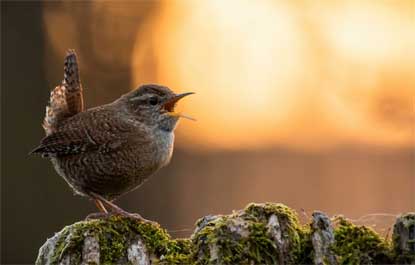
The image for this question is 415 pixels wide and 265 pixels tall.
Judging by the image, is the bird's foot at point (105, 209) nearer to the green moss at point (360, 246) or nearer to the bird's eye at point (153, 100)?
the bird's eye at point (153, 100)

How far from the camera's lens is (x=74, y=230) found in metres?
3.62

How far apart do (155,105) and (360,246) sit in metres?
2.25

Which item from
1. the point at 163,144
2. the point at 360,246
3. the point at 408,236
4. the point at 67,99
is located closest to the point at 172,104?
the point at 163,144

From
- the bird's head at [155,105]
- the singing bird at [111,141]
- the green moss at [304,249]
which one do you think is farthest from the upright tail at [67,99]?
the green moss at [304,249]

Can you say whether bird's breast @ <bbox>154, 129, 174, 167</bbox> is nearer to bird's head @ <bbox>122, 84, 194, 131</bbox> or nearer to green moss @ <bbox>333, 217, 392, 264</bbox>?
bird's head @ <bbox>122, 84, 194, 131</bbox>

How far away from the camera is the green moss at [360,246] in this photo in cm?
315

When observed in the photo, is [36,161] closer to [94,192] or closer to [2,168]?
[2,168]

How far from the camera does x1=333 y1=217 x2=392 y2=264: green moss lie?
3.15 m

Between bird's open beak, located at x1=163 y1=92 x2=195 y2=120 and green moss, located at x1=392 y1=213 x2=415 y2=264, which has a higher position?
bird's open beak, located at x1=163 y1=92 x2=195 y2=120

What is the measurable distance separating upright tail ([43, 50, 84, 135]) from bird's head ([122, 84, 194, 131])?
395mm

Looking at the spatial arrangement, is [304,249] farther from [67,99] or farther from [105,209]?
[67,99]

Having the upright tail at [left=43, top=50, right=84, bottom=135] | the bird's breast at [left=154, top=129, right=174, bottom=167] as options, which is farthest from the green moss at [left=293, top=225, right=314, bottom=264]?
Answer: the upright tail at [left=43, top=50, right=84, bottom=135]

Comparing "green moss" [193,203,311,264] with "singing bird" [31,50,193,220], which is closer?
"green moss" [193,203,311,264]

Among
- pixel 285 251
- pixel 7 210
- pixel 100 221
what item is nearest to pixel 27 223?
pixel 7 210
